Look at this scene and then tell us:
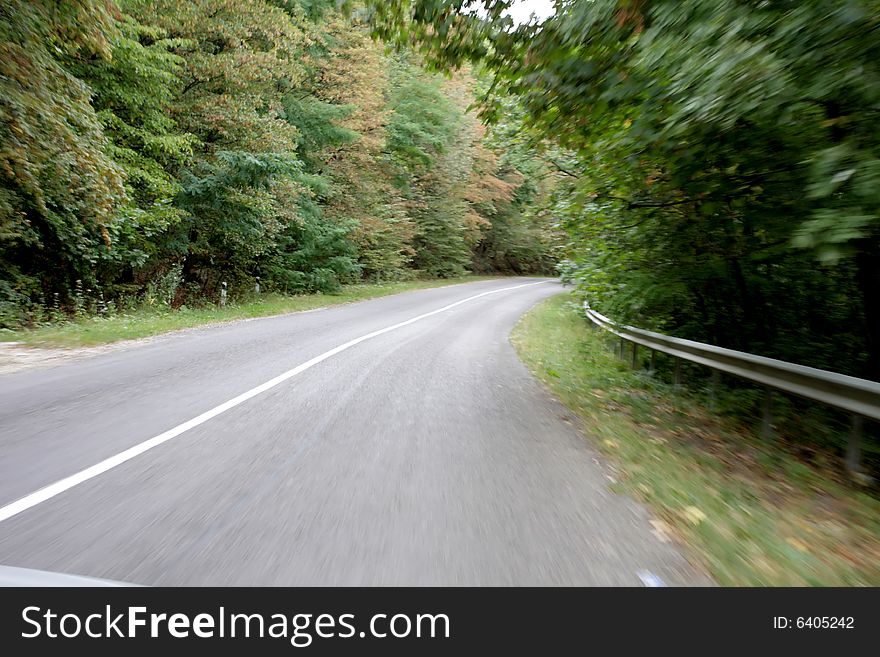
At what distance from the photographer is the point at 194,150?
1612 centimetres

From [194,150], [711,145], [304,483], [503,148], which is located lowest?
[304,483]

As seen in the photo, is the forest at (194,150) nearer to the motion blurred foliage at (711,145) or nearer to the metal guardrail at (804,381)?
the motion blurred foliage at (711,145)

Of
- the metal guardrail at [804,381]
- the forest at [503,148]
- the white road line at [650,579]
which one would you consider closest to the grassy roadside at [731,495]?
the white road line at [650,579]

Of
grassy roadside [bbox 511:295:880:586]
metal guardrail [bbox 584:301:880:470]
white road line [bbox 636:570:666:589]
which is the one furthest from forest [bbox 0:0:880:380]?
white road line [bbox 636:570:666:589]

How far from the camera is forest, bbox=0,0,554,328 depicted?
10.1m

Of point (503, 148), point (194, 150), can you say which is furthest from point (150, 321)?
point (503, 148)

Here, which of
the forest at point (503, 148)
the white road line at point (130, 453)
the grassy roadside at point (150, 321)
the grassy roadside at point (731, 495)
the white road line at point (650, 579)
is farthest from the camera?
the grassy roadside at point (150, 321)

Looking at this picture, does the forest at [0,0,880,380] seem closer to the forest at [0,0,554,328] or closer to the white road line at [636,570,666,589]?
the forest at [0,0,554,328]

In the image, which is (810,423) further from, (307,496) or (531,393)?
(307,496)

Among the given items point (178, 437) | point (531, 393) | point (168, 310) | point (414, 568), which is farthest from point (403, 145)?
point (414, 568)

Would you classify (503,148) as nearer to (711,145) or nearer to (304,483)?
(711,145)

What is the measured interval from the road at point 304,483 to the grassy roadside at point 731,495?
0.26 meters

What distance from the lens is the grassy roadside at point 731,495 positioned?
2.97 meters

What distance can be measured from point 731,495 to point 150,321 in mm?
12885
